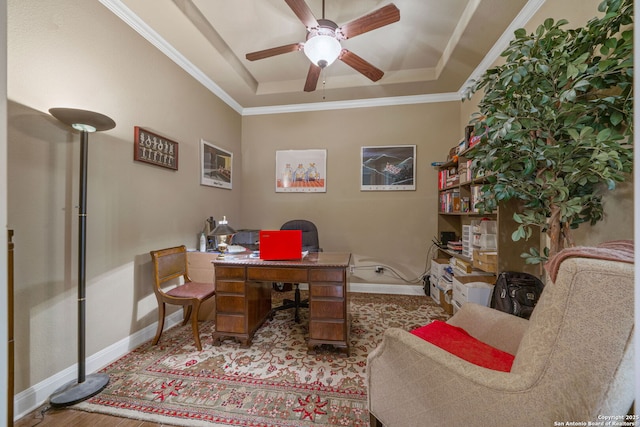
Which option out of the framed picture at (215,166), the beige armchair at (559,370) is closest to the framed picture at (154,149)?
the framed picture at (215,166)

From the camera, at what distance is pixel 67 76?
5.24 ft

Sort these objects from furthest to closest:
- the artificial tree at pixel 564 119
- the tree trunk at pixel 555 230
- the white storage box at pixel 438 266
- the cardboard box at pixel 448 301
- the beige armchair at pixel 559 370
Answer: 1. the white storage box at pixel 438 266
2. the cardboard box at pixel 448 301
3. the tree trunk at pixel 555 230
4. the artificial tree at pixel 564 119
5. the beige armchair at pixel 559 370

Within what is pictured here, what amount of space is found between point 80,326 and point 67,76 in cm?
165

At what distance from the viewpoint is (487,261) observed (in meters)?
2.15

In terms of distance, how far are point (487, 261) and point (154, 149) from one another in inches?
128

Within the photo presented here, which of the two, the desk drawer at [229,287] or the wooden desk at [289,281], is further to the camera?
the desk drawer at [229,287]

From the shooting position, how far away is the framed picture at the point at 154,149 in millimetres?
2080

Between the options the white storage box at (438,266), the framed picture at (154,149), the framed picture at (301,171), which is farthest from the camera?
the framed picture at (301,171)

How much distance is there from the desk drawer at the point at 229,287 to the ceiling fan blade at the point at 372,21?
6.88 ft

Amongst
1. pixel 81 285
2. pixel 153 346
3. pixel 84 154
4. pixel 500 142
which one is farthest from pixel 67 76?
pixel 500 142

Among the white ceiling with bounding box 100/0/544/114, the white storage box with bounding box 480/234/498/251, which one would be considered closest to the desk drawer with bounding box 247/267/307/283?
the white storage box with bounding box 480/234/498/251

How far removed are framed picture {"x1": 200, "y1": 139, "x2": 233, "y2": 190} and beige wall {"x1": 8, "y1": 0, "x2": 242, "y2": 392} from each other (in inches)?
13.1

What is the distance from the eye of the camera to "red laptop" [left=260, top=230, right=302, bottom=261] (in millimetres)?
2016

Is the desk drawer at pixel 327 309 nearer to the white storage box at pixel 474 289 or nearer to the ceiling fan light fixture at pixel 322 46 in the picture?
the white storage box at pixel 474 289
